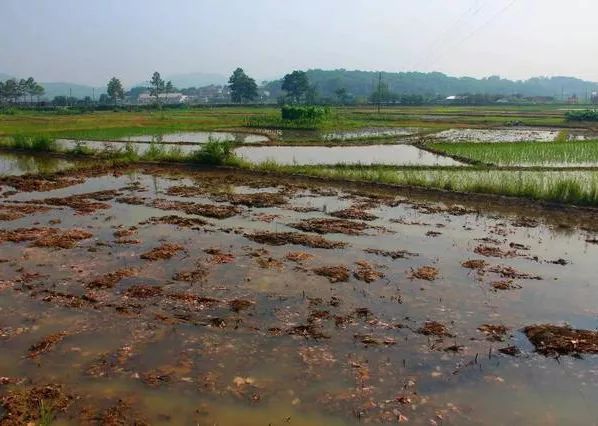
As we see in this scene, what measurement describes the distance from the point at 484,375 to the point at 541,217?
9100 mm

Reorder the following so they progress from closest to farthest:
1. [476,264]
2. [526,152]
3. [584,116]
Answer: [476,264], [526,152], [584,116]

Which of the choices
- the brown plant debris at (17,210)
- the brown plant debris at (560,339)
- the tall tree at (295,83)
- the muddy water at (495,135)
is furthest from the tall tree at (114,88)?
the brown plant debris at (560,339)

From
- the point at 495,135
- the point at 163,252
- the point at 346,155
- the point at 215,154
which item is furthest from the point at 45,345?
the point at 495,135

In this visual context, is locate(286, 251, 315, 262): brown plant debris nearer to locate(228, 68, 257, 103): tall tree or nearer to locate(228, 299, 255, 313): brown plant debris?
locate(228, 299, 255, 313): brown plant debris

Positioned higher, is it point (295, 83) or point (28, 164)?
point (295, 83)

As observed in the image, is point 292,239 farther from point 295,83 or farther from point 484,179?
point 295,83

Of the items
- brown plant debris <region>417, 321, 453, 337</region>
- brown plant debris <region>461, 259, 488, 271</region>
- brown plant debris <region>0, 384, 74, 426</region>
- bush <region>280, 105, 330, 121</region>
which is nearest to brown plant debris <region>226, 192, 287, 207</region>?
brown plant debris <region>461, 259, 488, 271</region>

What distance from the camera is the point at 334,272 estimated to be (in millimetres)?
10000

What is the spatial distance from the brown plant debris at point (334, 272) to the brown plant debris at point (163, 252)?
124 inches

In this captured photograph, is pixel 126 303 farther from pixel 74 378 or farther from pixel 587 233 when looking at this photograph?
pixel 587 233

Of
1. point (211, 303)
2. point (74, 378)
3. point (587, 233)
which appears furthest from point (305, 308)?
point (587, 233)

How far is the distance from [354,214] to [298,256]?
13.0 ft

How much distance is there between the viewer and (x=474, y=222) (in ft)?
45.6

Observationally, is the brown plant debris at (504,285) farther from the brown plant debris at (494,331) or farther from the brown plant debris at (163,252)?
the brown plant debris at (163,252)
